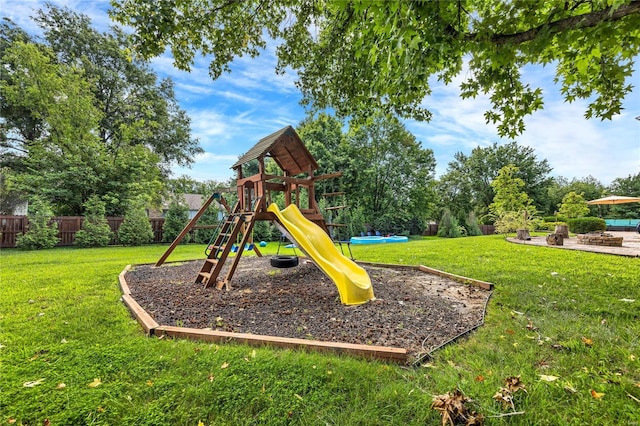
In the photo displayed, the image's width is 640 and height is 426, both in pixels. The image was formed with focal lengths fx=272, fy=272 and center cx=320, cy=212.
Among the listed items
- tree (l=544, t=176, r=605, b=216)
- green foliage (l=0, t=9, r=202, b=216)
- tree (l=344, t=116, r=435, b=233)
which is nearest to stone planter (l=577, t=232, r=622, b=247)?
tree (l=344, t=116, r=435, b=233)

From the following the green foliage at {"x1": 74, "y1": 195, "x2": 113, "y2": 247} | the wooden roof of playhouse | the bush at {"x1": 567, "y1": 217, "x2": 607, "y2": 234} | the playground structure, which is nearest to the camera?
the playground structure

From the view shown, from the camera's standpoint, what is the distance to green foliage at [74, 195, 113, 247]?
12961mm

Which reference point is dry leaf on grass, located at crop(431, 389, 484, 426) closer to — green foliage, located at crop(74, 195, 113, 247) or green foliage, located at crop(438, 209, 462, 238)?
green foliage, located at crop(74, 195, 113, 247)

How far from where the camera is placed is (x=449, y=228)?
22.0 meters

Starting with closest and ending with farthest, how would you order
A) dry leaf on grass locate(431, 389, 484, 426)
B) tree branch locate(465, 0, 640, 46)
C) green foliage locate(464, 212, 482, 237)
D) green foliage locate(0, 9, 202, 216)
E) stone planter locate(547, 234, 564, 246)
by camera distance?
dry leaf on grass locate(431, 389, 484, 426), tree branch locate(465, 0, 640, 46), stone planter locate(547, 234, 564, 246), green foliage locate(0, 9, 202, 216), green foliage locate(464, 212, 482, 237)

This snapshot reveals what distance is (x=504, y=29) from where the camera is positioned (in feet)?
10.0

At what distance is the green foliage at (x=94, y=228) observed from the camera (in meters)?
13.0

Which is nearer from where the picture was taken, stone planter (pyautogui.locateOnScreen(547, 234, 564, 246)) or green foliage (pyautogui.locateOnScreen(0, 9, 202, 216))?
stone planter (pyautogui.locateOnScreen(547, 234, 564, 246))

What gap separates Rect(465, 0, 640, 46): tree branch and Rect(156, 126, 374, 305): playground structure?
11.4 feet

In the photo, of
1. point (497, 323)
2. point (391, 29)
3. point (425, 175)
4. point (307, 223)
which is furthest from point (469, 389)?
point (425, 175)

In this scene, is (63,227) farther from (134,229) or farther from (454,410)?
(454,410)

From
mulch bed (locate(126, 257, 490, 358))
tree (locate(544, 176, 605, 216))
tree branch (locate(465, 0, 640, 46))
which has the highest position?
tree (locate(544, 176, 605, 216))

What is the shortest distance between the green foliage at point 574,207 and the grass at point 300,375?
25.8m

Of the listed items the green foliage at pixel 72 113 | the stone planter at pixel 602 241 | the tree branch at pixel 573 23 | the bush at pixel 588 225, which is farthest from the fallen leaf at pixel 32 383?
the bush at pixel 588 225
